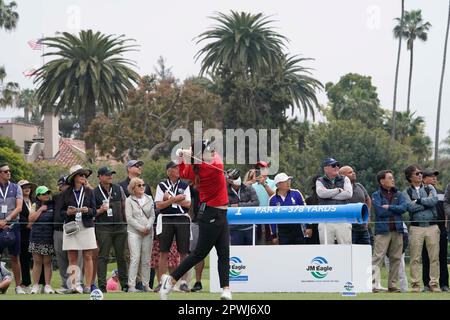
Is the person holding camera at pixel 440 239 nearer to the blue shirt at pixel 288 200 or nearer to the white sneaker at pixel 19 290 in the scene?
the blue shirt at pixel 288 200

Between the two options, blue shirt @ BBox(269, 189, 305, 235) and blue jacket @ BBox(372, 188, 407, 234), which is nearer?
blue shirt @ BBox(269, 189, 305, 235)

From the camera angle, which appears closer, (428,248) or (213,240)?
(213,240)

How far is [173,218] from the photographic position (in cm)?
1898

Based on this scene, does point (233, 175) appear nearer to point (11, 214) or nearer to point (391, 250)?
point (391, 250)

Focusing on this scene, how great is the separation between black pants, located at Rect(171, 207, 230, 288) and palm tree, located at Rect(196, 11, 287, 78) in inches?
3136

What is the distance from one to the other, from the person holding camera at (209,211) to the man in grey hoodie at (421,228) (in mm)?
5694

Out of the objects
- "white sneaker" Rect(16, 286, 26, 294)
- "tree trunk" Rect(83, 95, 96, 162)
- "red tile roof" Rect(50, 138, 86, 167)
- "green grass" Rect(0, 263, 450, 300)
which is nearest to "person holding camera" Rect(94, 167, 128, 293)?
"white sneaker" Rect(16, 286, 26, 294)

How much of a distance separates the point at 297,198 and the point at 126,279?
346cm

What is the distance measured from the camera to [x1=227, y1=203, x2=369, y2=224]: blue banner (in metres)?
16.9

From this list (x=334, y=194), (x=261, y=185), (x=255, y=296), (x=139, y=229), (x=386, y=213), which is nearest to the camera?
(x=255, y=296)

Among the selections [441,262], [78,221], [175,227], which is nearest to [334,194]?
[441,262]

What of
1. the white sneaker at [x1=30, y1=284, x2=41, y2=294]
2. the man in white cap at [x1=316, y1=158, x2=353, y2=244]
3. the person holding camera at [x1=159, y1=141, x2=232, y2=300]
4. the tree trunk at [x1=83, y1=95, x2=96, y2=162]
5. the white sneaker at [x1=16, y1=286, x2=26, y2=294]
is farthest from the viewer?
the tree trunk at [x1=83, y1=95, x2=96, y2=162]

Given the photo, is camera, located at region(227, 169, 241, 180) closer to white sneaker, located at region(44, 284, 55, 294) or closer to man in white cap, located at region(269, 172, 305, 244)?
man in white cap, located at region(269, 172, 305, 244)

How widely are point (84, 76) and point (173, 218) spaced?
67.4 m
